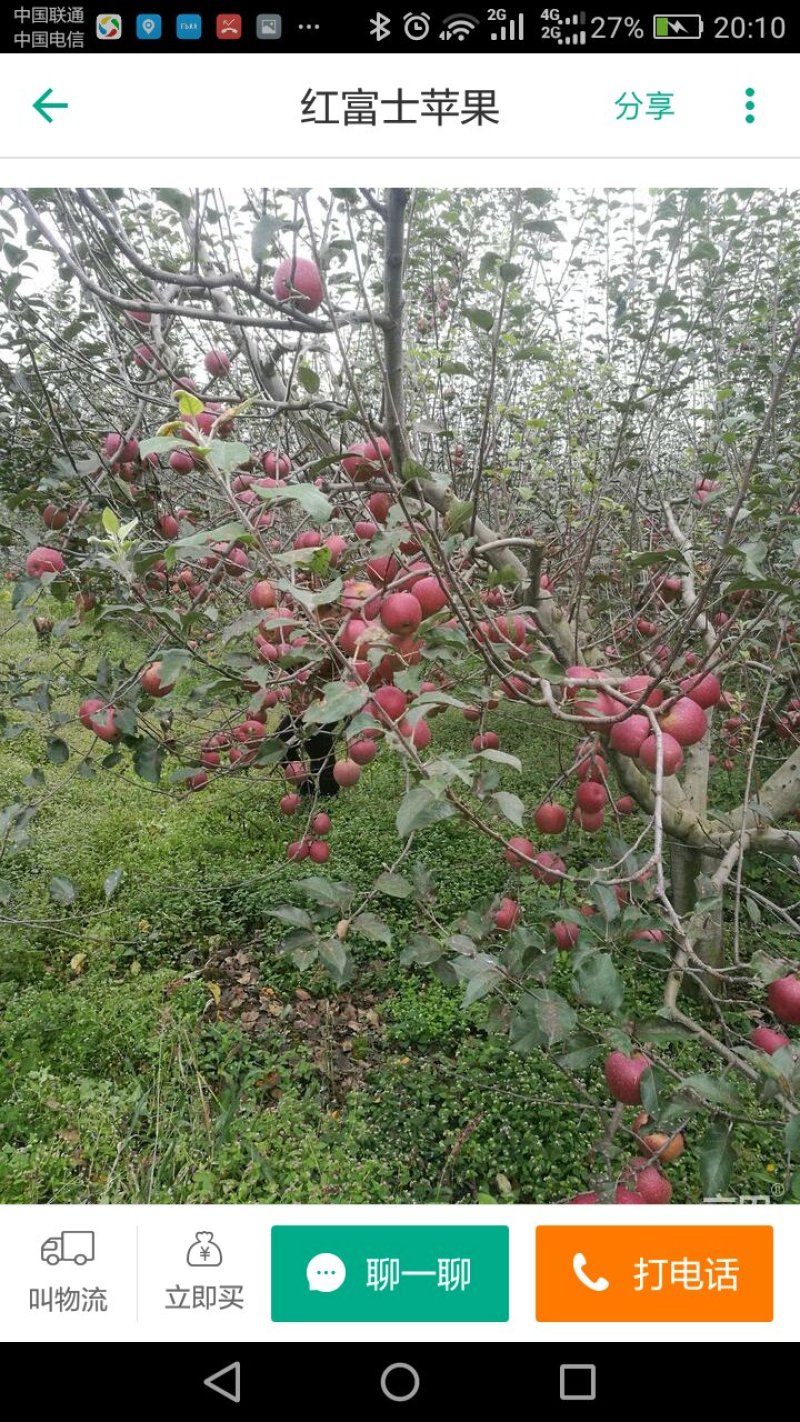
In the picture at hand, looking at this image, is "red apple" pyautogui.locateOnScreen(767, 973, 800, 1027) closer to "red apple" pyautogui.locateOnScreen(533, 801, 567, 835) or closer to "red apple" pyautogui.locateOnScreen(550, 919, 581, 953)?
"red apple" pyautogui.locateOnScreen(550, 919, 581, 953)

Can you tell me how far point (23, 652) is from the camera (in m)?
6.09

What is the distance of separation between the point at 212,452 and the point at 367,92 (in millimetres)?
389

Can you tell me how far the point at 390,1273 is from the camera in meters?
0.71

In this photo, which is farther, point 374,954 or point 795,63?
point 374,954

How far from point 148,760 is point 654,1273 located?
132cm

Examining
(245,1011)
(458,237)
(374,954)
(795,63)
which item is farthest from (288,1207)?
(458,237)

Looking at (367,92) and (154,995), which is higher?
(367,92)

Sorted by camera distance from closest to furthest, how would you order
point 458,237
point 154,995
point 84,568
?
1. point 84,568
2. point 154,995
3. point 458,237
